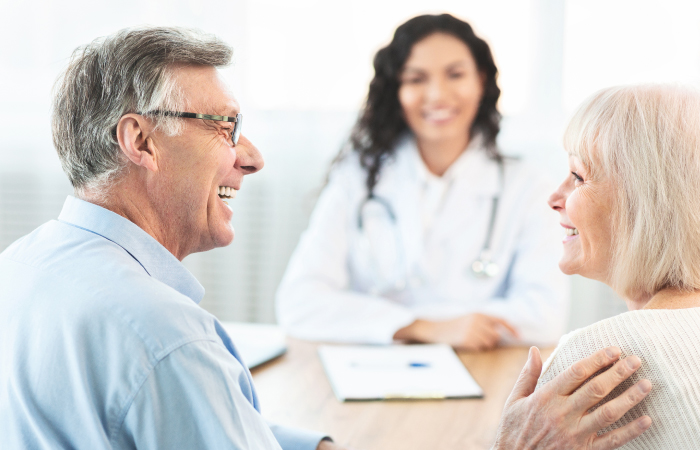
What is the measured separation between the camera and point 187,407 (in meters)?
0.72

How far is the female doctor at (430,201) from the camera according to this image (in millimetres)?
1989

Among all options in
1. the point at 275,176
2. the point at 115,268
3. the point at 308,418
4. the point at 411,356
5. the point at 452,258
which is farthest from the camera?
the point at 275,176

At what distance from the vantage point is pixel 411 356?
4.92ft

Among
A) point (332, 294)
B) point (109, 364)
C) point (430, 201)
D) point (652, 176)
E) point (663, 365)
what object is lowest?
point (332, 294)

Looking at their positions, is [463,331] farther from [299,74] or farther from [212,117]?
[299,74]

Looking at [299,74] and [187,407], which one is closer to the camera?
[187,407]

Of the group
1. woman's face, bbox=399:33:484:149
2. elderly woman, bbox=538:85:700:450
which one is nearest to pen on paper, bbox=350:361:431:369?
elderly woman, bbox=538:85:700:450

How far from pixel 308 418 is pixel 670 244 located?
2.27 feet

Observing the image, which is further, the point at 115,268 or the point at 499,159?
the point at 499,159

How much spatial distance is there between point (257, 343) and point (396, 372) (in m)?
0.35

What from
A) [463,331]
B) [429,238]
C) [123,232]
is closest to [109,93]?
[123,232]

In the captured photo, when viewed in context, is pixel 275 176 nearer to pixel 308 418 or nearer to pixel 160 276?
pixel 308 418

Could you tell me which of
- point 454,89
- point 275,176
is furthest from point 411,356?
point 275,176

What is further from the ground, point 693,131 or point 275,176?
point 693,131
